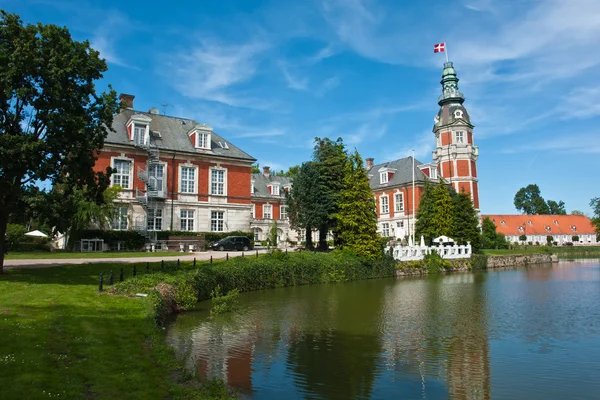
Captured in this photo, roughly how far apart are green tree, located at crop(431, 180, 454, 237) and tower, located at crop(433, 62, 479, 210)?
14.7m

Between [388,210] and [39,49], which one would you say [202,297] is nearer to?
[39,49]

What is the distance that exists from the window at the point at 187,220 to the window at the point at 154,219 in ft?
6.23

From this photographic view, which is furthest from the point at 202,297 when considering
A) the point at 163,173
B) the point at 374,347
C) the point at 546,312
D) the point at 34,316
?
the point at 163,173

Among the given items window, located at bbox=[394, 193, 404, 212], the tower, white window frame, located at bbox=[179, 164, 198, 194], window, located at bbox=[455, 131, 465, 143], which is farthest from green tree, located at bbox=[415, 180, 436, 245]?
white window frame, located at bbox=[179, 164, 198, 194]

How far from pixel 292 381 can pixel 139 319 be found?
5.32 metres

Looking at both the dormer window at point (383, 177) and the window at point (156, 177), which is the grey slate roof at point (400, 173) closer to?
the dormer window at point (383, 177)

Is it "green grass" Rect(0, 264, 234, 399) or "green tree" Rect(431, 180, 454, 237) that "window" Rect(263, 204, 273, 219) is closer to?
"green tree" Rect(431, 180, 454, 237)

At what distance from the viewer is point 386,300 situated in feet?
63.9

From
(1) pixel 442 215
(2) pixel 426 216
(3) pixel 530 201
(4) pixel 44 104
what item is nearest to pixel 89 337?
(4) pixel 44 104

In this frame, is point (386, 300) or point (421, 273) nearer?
point (386, 300)

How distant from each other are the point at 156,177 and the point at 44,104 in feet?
68.3

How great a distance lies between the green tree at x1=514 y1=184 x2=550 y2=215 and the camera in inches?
4646

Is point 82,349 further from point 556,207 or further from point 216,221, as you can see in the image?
point 556,207

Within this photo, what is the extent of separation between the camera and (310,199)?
3603 cm
